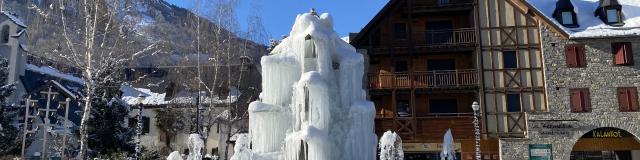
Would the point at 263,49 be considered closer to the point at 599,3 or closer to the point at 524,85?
the point at 524,85

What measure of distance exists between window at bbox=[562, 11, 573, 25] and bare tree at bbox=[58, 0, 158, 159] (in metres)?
20.5

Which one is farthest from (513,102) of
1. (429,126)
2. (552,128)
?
(429,126)

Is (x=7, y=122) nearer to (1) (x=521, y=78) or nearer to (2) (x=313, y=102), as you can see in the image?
(2) (x=313, y=102)

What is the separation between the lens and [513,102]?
27.2m

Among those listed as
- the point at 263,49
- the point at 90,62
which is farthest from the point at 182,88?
the point at 90,62

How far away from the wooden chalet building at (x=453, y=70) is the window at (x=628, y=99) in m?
3.62

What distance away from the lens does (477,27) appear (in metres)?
27.7

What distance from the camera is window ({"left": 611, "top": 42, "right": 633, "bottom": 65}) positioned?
26.6 meters

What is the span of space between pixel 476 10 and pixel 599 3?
6.93 m

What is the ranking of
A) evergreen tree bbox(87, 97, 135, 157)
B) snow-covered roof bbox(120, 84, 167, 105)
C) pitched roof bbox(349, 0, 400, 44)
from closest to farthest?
evergreen tree bbox(87, 97, 135, 157) < pitched roof bbox(349, 0, 400, 44) < snow-covered roof bbox(120, 84, 167, 105)

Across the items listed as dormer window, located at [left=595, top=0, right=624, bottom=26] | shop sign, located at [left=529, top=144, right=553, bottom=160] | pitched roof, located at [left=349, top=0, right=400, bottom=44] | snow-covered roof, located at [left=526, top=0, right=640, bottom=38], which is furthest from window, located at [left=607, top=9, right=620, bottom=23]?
pitched roof, located at [left=349, top=0, right=400, bottom=44]

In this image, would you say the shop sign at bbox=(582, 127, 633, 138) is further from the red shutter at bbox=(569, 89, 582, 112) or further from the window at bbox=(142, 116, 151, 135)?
the window at bbox=(142, 116, 151, 135)

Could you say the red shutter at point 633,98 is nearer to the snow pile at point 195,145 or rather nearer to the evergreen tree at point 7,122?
the snow pile at point 195,145

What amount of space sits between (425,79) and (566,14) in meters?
8.21
